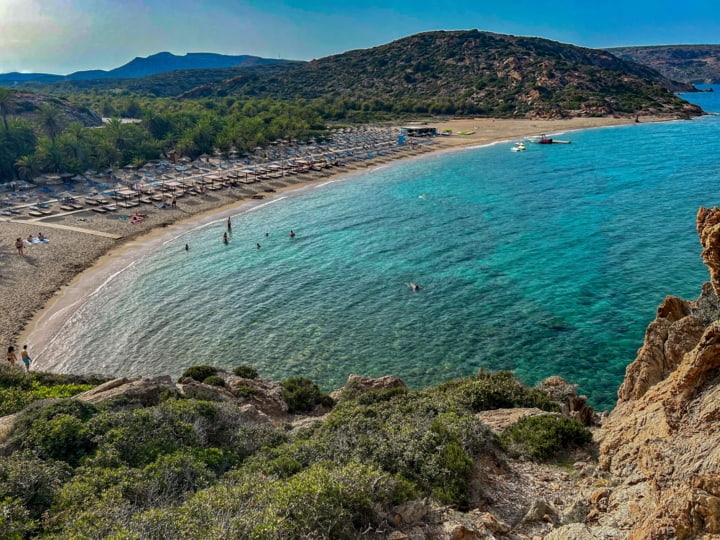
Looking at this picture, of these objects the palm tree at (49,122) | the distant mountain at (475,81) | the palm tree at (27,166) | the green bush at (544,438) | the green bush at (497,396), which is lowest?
the green bush at (497,396)

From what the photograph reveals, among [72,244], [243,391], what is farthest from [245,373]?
[72,244]

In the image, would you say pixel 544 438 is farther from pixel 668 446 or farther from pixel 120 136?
pixel 120 136

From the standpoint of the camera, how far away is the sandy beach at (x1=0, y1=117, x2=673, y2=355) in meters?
29.5

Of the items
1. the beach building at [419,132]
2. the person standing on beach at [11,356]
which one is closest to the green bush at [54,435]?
the person standing on beach at [11,356]

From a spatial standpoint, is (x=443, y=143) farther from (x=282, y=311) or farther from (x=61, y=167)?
(x=282, y=311)

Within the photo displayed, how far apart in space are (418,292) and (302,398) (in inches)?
571

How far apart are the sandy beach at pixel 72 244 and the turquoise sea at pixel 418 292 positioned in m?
2.76

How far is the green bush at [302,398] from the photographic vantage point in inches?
725

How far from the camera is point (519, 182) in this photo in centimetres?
6078

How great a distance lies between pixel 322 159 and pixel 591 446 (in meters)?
68.4

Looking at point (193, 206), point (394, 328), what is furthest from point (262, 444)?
Result: point (193, 206)

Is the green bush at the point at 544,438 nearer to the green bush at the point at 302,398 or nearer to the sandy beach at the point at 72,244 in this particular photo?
the green bush at the point at 302,398

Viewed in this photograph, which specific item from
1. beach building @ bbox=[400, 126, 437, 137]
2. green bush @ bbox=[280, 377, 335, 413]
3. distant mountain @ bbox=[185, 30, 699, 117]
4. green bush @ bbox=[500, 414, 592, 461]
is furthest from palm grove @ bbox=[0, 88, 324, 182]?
green bush @ bbox=[500, 414, 592, 461]

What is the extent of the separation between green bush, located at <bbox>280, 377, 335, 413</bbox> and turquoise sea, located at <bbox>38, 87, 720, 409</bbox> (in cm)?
326
